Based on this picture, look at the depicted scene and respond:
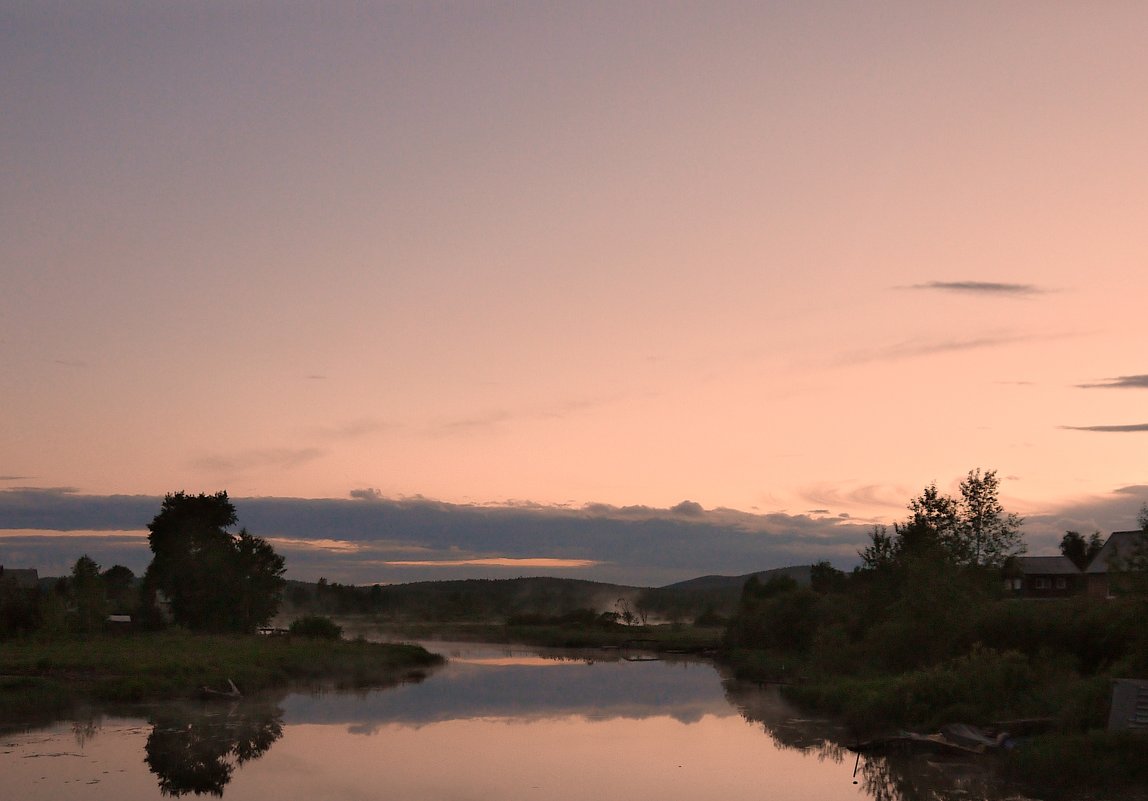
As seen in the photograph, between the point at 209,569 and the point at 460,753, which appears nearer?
the point at 460,753

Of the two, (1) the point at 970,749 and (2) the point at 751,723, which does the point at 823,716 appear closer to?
(2) the point at 751,723

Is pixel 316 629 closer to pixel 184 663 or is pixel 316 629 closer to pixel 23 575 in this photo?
pixel 184 663

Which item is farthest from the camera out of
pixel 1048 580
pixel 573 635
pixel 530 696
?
pixel 573 635

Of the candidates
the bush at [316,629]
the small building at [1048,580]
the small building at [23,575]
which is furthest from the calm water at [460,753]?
the small building at [23,575]

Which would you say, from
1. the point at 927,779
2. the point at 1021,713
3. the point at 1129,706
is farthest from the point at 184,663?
the point at 1129,706

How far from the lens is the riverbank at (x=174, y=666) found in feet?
154

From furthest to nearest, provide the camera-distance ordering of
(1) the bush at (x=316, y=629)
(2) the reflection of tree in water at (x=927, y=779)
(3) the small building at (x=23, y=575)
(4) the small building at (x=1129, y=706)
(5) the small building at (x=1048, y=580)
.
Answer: (3) the small building at (x=23, y=575), (5) the small building at (x=1048, y=580), (1) the bush at (x=316, y=629), (2) the reflection of tree in water at (x=927, y=779), (4) the small building at (x=1129, y=706)

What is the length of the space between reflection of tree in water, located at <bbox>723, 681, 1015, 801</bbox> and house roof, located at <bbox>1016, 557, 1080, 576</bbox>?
5367cm

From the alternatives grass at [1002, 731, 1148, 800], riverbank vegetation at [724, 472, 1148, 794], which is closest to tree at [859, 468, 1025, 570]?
riverbank vegetation at [724, 472, 1148, 794]

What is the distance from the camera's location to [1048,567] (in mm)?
90625

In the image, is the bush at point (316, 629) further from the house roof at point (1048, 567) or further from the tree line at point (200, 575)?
Answer: the house roof at point (1048, 567)

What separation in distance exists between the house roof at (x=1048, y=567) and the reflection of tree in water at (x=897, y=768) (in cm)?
5367

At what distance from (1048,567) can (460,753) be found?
69166 millimetres

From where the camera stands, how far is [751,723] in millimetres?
45000
